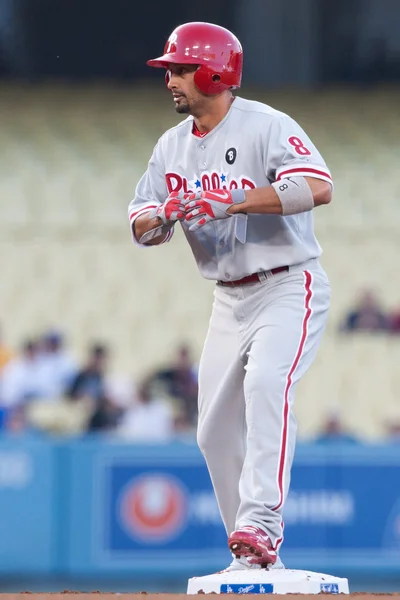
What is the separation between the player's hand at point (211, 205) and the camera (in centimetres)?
407

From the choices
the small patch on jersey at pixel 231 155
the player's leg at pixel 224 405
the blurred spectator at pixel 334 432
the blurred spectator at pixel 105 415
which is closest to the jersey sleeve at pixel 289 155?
the small patch on jersey at pixel 231 155

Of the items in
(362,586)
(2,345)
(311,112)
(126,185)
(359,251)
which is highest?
(311,112)

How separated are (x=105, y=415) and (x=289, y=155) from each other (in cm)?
610

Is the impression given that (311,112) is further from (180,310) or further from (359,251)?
(180,310)

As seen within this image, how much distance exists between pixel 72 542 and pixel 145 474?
70 cm

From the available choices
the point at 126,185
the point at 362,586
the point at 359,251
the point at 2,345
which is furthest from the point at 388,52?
the point at 362,586

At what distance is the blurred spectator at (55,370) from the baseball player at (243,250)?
19.4ft

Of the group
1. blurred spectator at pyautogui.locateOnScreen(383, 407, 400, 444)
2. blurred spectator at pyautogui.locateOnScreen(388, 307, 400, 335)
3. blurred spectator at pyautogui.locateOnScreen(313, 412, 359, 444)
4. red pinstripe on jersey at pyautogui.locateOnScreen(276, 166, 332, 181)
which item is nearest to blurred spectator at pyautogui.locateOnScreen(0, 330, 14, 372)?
blurred spectator at pyautogui.locateOnScreen(313, 412, 359, 444)

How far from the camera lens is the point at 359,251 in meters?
12.3

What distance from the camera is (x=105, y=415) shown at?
1002 centimetres

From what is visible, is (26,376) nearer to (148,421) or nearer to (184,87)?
(148,421)

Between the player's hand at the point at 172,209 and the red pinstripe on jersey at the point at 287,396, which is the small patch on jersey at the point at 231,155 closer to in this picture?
the player's hand at the point at 172,209

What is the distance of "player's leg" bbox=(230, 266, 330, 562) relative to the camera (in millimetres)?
4109

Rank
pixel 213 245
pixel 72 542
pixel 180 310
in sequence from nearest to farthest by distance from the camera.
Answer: pixel 213 245
pixel 72 542
pixel 180 310
